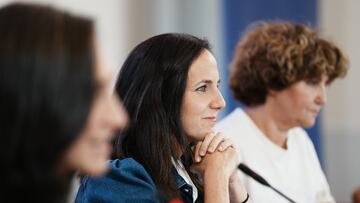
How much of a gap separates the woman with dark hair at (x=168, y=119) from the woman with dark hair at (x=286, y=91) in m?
0.56

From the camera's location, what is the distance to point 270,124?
7.45 feet

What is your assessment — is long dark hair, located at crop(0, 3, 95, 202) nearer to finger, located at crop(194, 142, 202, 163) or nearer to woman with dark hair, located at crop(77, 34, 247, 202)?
woman with dark hair, located at crop(77, 34, 247, 202)

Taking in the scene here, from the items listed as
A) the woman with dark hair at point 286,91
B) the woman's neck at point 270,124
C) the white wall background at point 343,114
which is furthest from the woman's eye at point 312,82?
the white wall background at point 343,114

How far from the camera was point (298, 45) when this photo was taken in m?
2.29

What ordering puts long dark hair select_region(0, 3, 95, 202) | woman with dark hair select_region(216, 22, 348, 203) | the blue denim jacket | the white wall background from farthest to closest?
the white wall background → woman with dark hair select_region(216, 22, 348, 203) → the blue denim jacket → long dark hair select_region(0, 3, 95, 202)

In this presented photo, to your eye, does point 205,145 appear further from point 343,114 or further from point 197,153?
point 343,114

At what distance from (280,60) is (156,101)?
859mm

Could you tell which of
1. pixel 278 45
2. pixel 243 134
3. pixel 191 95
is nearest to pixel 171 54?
pixel 191 95

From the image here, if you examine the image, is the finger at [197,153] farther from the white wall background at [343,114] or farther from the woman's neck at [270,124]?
the white wall background at [343,114]

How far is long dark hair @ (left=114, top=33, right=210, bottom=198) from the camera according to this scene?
5.03 ft

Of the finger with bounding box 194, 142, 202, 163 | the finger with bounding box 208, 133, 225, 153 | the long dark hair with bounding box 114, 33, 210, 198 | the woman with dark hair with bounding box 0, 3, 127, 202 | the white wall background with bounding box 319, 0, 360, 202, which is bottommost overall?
the white wall background with bounding box 319, 0, 360, 202

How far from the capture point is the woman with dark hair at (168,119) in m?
1.51

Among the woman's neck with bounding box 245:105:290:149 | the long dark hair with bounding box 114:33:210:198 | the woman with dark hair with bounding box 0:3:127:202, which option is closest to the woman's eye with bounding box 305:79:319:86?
the woman's neck with bounding box 245:105:290:149

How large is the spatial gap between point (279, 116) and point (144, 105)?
88 cm
